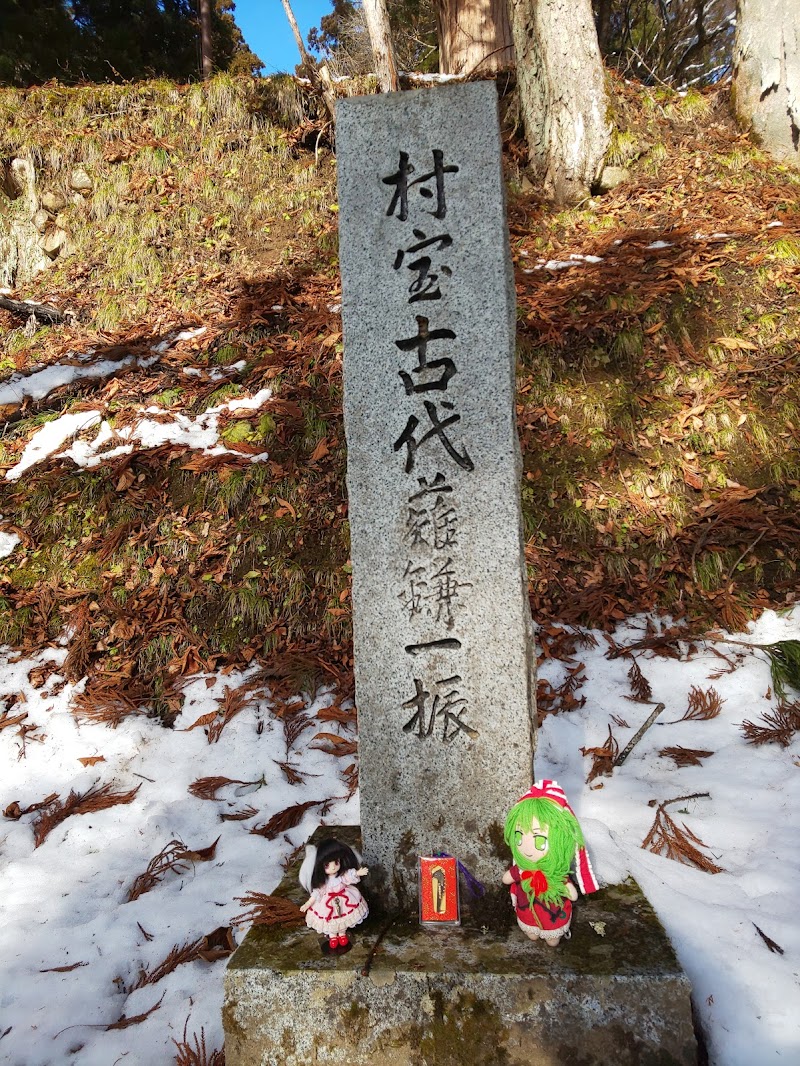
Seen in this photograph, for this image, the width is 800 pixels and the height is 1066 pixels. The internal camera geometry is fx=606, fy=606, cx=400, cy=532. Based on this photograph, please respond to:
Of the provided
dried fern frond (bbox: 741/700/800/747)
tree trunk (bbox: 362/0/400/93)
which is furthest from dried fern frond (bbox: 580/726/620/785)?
tree trunk (bbox: 362/0/400/93)

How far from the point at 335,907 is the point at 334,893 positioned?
0.15ft

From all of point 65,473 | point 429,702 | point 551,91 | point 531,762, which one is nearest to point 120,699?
point 65,473

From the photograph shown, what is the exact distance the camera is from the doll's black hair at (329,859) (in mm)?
2180

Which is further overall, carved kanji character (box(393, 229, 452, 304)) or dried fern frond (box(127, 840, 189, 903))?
dried fern frond (box(127, 840, 189, 903))

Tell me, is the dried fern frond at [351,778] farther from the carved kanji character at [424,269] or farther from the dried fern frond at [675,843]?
the carved kanji character at [424,269]

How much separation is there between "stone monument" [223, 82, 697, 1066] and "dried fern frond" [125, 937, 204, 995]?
1.52ft

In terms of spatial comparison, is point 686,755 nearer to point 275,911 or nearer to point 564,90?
point 275,911

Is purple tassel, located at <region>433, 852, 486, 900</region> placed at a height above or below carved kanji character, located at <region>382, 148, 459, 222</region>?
below

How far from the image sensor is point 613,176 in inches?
276

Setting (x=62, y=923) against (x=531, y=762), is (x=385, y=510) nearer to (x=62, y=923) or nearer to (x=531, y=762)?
(x=531, y=762)

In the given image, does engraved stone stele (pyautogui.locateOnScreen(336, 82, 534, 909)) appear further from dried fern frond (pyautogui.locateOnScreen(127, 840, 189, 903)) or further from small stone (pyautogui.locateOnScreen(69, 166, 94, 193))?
small stone (pyautogui.locateOnScreen(69, 166, 94, 193))

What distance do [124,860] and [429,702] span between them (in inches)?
74.7

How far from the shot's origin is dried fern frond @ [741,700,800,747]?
3268 millimetres

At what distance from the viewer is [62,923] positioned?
268 cm
